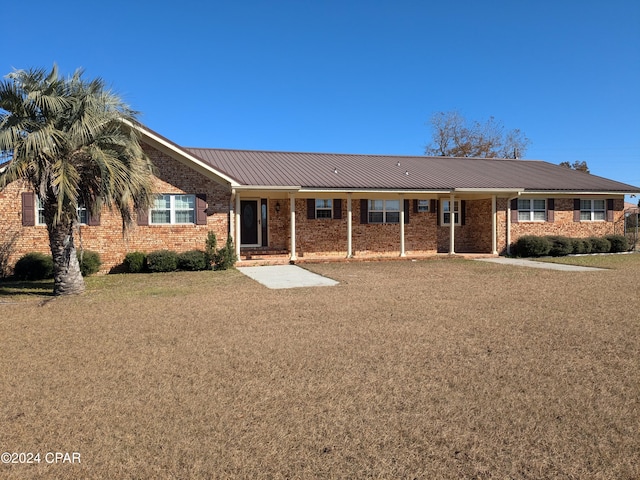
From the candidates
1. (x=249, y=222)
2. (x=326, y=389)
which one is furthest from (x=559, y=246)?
(x=326, y=389)

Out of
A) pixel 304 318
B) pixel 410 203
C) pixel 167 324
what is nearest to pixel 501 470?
pixel 304 318

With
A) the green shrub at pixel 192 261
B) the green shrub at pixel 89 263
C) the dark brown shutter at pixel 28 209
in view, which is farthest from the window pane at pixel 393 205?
the dark brown shutter at pixel 28 209

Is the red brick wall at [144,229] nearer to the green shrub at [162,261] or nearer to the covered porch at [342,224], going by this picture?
the green shrub at [162,261]

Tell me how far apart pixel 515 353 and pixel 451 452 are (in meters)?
2.70

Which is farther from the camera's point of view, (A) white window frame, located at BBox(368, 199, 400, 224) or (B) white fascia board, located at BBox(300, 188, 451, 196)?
(A) white window frame, located at BBox(368, 199, 400, 224)

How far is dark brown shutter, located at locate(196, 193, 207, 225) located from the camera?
51.3ft

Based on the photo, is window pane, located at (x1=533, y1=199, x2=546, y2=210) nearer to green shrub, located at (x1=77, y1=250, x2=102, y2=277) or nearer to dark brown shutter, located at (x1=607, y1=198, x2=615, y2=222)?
dark brown shutter, located at (x1=607, y1=198, x2=615, y2=222)

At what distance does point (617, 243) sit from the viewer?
2095 cm

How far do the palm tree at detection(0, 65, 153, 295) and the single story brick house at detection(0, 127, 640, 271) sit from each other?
11.8ft

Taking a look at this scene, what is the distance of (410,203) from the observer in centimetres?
1939

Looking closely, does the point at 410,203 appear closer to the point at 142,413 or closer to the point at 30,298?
the point at 30,298

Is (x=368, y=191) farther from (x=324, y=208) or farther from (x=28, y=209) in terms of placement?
(x=28, y=209)

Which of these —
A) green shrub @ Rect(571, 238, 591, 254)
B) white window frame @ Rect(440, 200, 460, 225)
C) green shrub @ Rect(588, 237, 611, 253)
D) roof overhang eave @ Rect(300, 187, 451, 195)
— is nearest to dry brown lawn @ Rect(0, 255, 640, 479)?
roof overhang eave @ Rect(300, 187, 451, 195)

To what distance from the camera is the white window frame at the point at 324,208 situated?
718 inches
